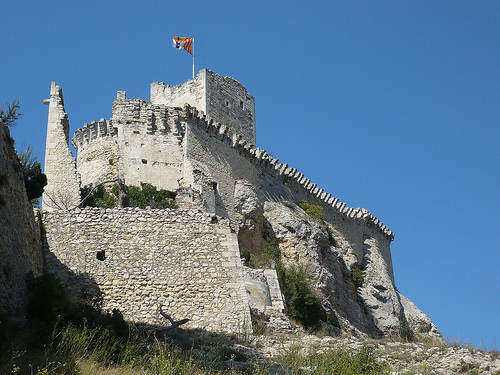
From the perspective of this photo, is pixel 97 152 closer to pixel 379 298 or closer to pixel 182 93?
pixel 182 93

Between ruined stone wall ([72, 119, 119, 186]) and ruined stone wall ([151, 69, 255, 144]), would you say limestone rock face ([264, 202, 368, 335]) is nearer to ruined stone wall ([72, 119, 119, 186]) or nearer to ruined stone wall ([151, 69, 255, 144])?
ruined stone wall ([151, 69, 255, 144])

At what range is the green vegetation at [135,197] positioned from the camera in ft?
86.5

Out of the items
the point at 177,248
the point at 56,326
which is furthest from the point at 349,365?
the point at 177,248

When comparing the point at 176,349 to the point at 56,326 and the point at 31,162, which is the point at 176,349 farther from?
the point at 31,162

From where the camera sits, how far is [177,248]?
18.8 m

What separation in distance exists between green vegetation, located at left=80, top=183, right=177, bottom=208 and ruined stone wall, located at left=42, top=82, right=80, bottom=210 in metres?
0.68

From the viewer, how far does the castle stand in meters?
18.1

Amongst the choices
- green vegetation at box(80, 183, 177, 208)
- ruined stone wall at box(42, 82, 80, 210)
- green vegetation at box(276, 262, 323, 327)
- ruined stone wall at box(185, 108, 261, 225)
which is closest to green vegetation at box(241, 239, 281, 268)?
green vegetation at box(276, 262, 323, 327)

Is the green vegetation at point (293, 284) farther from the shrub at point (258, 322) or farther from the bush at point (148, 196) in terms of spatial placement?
the shrub at point (258, 322)

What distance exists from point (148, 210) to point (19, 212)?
3713mm

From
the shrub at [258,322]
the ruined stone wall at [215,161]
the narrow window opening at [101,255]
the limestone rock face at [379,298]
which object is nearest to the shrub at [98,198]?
the ruined stone wall at [215,161]

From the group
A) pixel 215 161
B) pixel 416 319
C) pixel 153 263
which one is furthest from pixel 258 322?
pixel 416 319

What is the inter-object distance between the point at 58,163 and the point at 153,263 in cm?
1001

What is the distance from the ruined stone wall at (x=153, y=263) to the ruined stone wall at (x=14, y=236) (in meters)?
0.89
